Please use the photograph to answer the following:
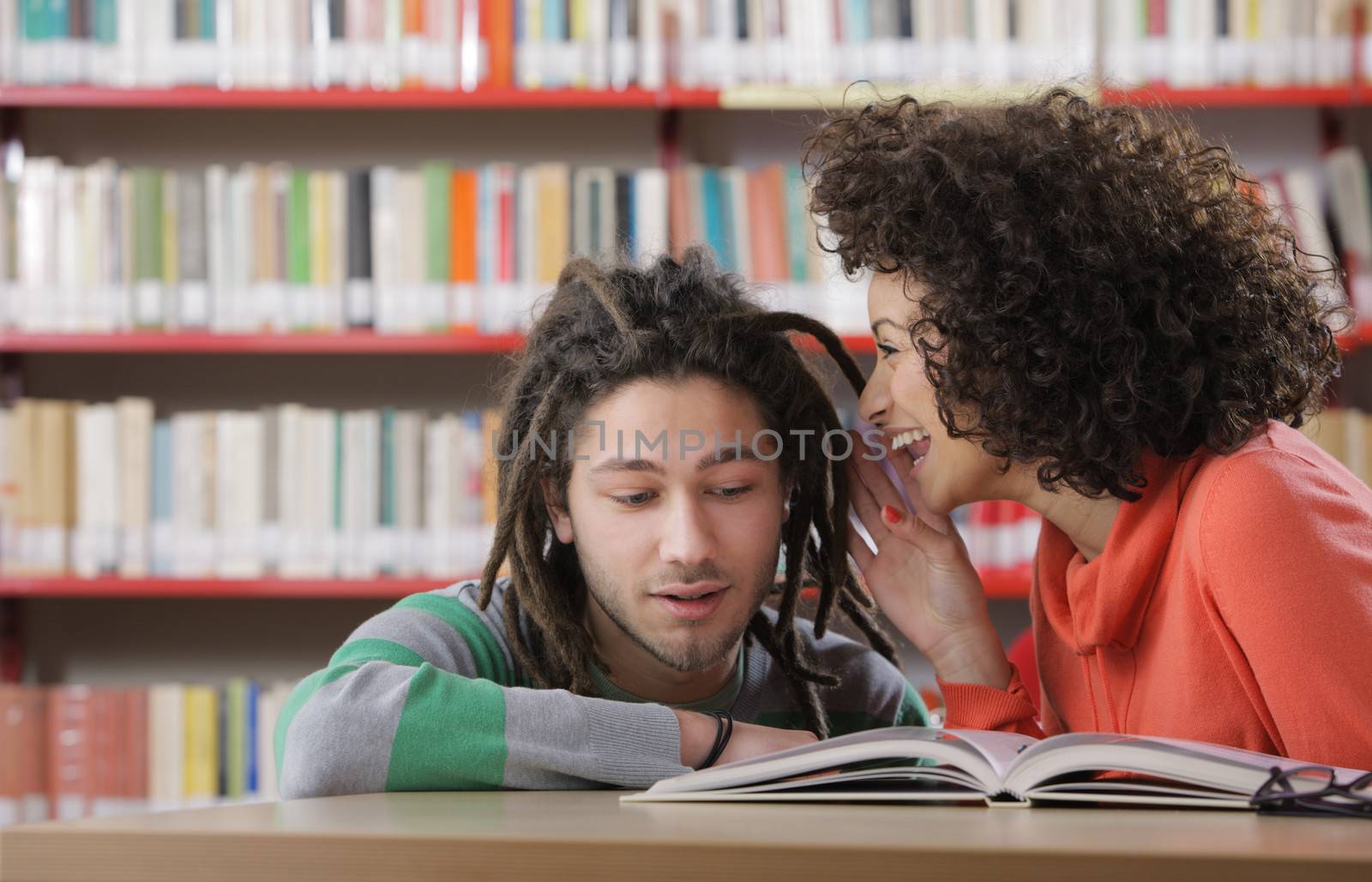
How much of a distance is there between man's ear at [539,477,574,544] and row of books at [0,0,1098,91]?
1.25m

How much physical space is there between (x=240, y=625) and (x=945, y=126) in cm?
199

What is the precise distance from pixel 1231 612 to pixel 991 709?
33 cm

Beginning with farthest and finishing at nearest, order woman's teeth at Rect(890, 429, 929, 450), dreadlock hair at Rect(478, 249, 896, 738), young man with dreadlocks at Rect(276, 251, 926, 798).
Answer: woman's teeth at Rect(890, 429, 929, 450), dreadlock hair at Rect(478, 249, 896, 738), young man with dreadlocks at Rect(276, 251, 926, 798)

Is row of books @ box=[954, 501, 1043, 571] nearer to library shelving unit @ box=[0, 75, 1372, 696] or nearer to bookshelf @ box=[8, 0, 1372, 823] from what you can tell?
library shelving unit @ box=[0, 75, 1372, 696]

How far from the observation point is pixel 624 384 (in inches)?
51.3

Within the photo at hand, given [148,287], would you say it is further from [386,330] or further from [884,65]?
[884,65]

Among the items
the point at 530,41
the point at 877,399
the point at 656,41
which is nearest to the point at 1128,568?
the point at 877,399

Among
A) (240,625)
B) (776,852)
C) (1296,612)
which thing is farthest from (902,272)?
(240,625)

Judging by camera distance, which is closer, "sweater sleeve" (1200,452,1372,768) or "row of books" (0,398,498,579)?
"sweater sleeve" (1200,452,1372,768)

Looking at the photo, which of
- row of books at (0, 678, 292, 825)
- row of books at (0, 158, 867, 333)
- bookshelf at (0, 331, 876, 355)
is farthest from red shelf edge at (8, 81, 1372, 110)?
row of books at (0, 678, 292, 825)

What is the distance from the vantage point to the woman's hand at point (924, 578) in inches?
53.0

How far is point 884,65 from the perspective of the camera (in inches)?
93.8

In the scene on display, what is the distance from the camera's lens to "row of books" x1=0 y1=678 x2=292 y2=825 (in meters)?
2.37

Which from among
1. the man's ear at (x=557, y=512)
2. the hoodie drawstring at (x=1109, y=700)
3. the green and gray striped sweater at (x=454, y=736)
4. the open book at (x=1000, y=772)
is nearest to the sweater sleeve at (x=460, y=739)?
the green and gray striped sweater at (x=454, y=736)
